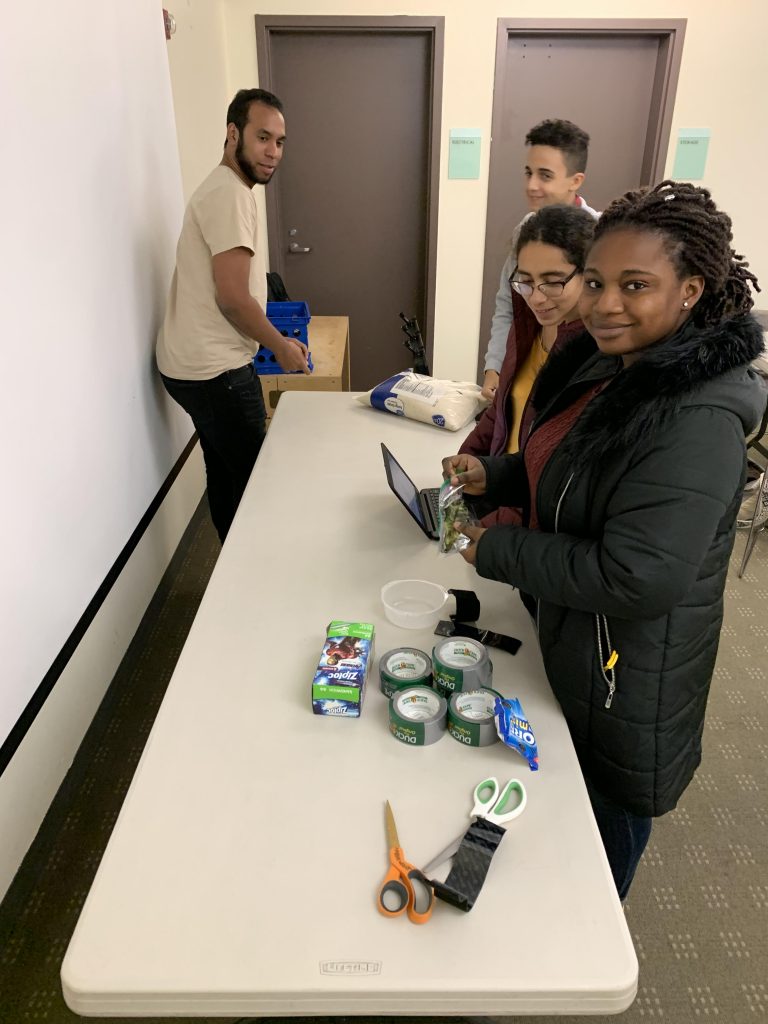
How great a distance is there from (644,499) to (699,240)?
0.31m

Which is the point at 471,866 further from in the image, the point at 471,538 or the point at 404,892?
the point at 471,538

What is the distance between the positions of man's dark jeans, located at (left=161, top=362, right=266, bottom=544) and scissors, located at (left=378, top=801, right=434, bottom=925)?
164cm

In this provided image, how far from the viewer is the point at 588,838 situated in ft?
2.80

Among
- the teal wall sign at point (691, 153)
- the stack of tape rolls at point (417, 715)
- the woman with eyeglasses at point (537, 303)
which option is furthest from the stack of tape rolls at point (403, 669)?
the teal wall sign at point (691, 153)

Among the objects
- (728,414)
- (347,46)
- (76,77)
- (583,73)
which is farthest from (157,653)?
(583,73)

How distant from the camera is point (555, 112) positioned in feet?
12.8

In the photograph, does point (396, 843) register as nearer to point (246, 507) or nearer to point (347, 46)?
point (246, 507)

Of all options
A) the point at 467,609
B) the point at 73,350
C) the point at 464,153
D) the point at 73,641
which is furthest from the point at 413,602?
the point at 464,153

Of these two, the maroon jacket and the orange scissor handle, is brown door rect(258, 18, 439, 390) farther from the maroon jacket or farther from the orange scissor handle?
the orange scissor handle

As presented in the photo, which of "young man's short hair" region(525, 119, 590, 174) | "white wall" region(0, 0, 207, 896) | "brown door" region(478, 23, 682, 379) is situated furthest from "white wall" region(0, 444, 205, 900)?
"brown door" region(478, 23, 682, 379)

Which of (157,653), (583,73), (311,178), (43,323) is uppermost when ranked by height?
(583,73)

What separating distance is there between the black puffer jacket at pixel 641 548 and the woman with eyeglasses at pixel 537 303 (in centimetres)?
30

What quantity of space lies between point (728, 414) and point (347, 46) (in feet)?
12.7

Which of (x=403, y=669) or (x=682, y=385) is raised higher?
(x=682, y=385)
